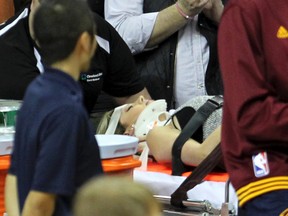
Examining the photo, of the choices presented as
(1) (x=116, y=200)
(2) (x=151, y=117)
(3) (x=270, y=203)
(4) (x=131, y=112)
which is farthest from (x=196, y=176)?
(1) (x=116, y=200)

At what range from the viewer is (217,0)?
→ 439 centimetres

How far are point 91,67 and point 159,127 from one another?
2.09 ft

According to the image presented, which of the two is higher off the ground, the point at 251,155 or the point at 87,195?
the point at 87,195

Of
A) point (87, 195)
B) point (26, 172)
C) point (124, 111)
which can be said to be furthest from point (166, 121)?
point (87, 195)

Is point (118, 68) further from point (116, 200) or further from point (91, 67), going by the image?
point (116, 200)

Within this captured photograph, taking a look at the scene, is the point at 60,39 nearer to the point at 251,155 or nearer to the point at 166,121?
the point at 251,155

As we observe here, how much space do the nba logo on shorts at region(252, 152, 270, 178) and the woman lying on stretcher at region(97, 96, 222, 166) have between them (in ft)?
3.85

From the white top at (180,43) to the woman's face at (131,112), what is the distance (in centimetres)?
30

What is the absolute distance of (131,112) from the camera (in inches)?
160

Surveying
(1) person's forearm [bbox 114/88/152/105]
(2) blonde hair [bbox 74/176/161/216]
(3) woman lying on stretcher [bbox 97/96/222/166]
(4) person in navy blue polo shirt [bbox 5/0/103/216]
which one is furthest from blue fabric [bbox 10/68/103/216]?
(1) person's forearm [bbox 114/88/152/105]

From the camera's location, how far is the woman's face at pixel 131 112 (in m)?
4.03

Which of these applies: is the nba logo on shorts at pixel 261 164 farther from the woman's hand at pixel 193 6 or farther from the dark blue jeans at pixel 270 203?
the woman's hand at pixel 193 6

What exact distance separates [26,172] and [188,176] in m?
1.10

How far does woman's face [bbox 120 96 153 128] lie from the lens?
4.03 metres
